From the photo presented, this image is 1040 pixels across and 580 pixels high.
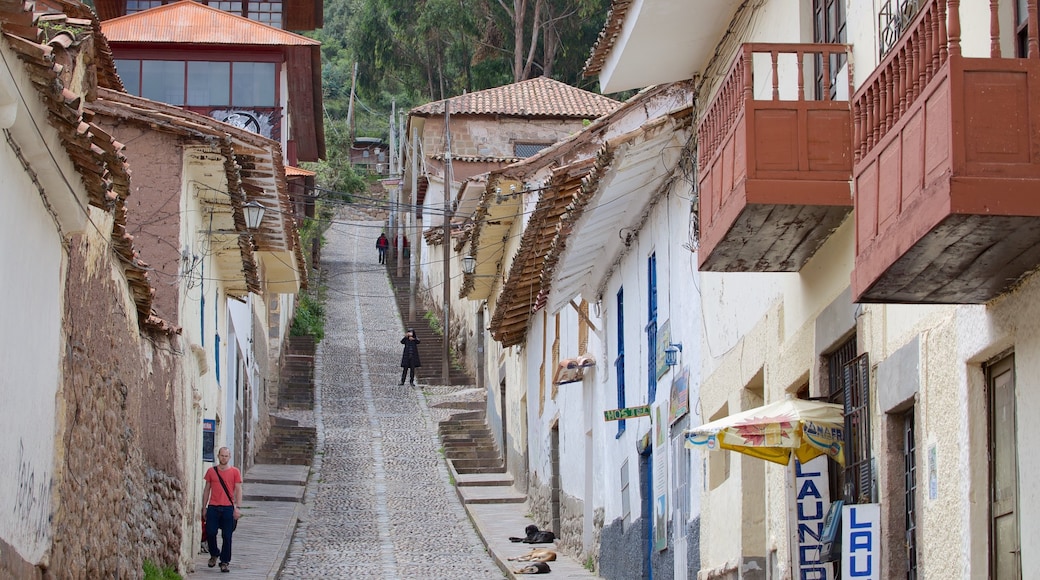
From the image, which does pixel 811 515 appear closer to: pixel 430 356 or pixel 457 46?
pixel 430 356

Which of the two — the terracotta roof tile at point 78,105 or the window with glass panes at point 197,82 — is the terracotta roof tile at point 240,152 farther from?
the window with glass panes at point 197,82

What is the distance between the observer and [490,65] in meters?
56.3

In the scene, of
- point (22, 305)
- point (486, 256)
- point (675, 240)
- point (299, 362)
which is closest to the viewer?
point (22, 305)

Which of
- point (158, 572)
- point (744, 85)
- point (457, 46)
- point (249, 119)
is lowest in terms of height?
point (158, 572)

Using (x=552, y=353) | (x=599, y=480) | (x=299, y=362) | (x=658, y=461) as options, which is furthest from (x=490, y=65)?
(x=658, y=461)

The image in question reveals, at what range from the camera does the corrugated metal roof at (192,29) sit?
114 ft

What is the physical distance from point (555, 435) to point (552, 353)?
1.28 metres

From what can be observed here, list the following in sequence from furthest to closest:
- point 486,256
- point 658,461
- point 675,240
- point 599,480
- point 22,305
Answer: point 486,256 < point 599,480 < point 658,461 < point 675,240 < point 22,305

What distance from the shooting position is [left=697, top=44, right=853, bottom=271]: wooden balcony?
368 inches

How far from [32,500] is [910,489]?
18.0ft

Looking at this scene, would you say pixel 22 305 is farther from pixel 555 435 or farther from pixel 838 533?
pixel 555 435

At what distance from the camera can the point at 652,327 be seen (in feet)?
55.6

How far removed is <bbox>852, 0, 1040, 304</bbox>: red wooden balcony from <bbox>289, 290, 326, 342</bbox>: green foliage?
35.6 metres

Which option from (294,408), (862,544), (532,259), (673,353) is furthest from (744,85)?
(294,408)
